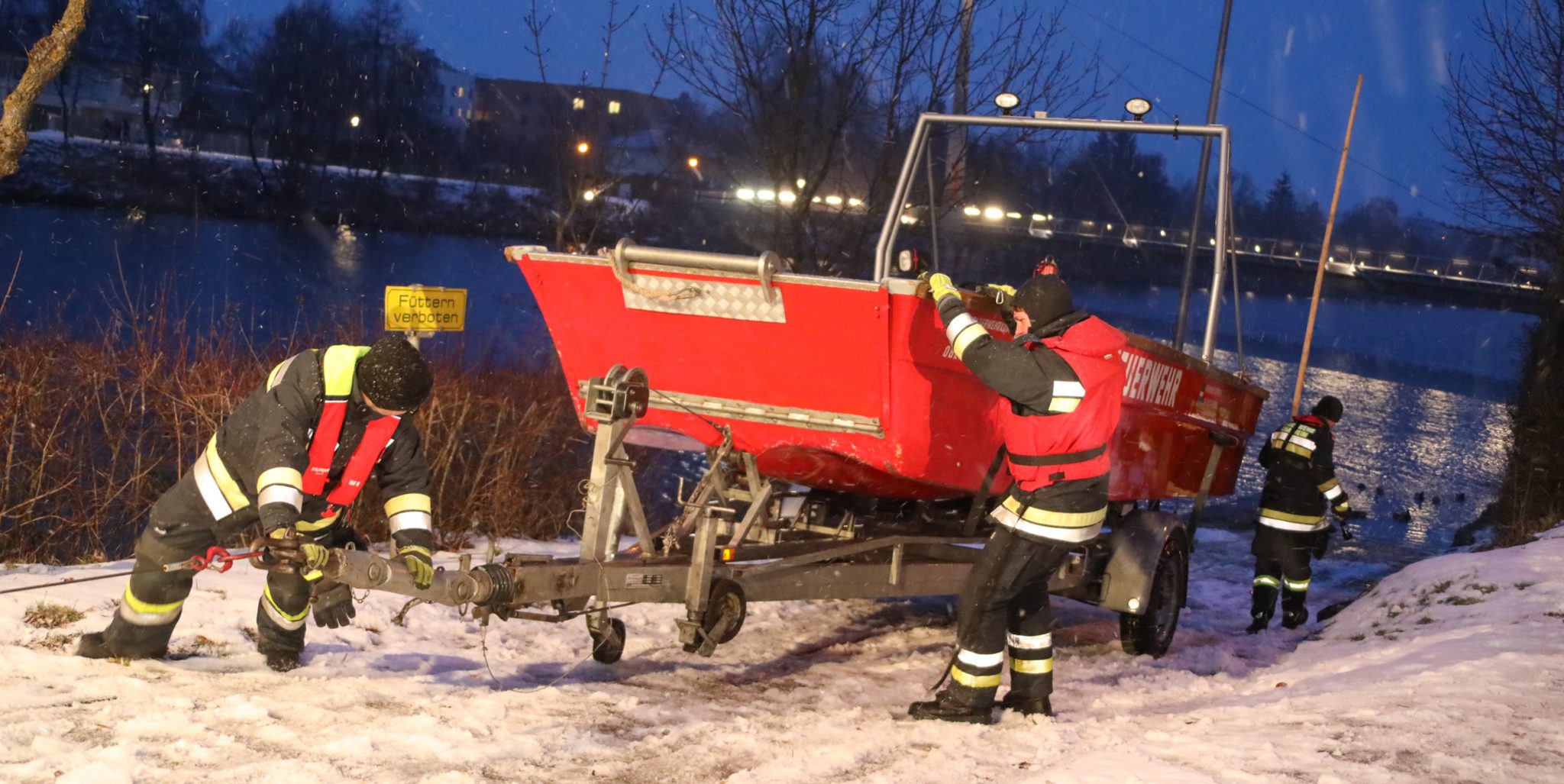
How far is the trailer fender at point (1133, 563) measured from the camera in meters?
6.96

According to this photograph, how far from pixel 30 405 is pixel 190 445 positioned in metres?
1.31

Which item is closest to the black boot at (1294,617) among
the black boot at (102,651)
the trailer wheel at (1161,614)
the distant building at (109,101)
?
the trailer wheel at (1161,614)

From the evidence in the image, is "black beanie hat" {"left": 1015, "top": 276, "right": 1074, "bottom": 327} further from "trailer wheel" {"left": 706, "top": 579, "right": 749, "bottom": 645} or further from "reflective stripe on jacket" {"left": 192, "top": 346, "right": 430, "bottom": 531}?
"reflective stripe on jacket" {"left": 192, "top": 346, "right": 430, "bottom": 531}

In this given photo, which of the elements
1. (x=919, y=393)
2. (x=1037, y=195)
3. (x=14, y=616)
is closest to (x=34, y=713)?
(x=14, y=616)

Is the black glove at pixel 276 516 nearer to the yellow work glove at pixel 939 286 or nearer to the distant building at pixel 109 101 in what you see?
the yellow work glove at pixel 939 286

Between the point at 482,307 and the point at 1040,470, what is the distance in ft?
68.9

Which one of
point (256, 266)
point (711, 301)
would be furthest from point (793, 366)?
point (256, 266)

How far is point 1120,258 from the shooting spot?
22578 mm

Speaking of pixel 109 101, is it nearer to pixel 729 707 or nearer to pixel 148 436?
pixel 148 436

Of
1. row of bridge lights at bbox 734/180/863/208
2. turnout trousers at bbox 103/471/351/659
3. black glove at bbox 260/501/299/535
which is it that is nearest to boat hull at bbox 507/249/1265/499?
turnout trousers at bbox 103/471/351/659

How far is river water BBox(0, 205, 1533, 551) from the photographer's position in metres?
17.7

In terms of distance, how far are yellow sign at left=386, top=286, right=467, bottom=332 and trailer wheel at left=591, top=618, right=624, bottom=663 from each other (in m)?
1.68

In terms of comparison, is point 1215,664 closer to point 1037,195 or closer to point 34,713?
point 34,713

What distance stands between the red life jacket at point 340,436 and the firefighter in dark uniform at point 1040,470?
7.45 feet
